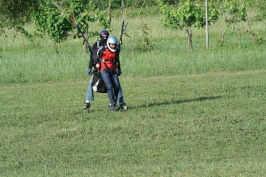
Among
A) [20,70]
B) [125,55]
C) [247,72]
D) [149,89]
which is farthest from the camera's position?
[125,55]

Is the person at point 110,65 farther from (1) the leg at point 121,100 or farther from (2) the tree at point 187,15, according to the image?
(2) the tree at point 187,15

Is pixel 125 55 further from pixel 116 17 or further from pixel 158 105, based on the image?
pixel 116 17

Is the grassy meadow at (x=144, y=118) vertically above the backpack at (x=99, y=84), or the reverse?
the backpack at (x=99, y=84)

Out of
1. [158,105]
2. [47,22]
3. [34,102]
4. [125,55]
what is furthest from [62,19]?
[158,105]

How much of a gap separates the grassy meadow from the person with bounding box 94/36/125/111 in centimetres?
44

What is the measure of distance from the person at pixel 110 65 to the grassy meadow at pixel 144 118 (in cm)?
44

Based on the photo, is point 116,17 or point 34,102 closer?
point 34,102

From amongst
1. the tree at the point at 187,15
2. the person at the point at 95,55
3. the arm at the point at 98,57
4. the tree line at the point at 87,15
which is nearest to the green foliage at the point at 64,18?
the tree line at the point at 87,15

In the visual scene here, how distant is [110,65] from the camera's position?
14555mm

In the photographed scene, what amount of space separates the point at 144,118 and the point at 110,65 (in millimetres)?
1460

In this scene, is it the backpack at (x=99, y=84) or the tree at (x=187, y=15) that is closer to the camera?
the backpack at (x=99, y=84)

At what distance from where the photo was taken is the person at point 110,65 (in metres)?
14.2

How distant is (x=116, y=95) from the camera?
14898mm

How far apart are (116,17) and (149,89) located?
22.2 m
